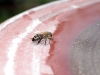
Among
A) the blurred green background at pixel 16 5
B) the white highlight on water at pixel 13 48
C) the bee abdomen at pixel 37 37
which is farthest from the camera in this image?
the blurred green background at pixel 16 5

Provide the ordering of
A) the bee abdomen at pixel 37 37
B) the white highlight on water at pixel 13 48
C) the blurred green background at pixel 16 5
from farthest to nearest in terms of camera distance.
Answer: the blurred green background at pixel 16 5 → the bee abdomen at pixel 37 37 → the white highlight on water at pixel 13 48

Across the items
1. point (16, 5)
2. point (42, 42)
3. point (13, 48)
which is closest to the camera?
point (13, 48)

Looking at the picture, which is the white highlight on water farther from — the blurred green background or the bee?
the blurred green background

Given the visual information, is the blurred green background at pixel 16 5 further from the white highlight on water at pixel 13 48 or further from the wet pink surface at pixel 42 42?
the white highlight on water at pixel 13 48

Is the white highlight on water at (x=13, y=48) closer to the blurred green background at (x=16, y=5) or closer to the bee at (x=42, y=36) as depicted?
the bee at (x=42, y=36)

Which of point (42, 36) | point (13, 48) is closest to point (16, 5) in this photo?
point (42, 36)

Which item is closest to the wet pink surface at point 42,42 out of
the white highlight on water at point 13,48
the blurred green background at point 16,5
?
the white highlight on water at point 13,48

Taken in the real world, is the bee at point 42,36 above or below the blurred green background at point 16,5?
below

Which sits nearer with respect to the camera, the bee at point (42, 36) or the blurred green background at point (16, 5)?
the bee at point (42, 36)

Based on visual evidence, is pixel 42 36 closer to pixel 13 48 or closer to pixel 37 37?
pixel 37 37
